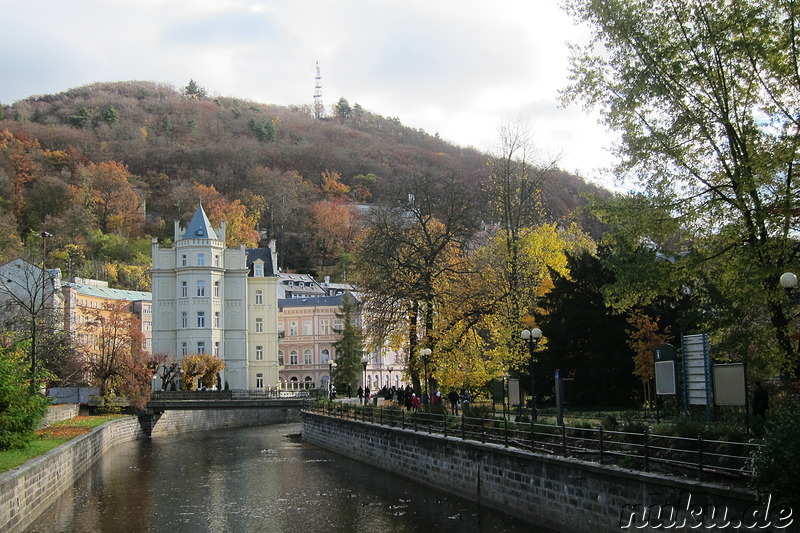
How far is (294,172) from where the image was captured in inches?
5994

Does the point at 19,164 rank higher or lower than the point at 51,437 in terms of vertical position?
higher

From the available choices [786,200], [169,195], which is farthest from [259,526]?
[169,195]

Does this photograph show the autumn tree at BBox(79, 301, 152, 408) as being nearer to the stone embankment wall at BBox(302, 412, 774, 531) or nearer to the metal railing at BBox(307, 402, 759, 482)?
the stone embankment wall at BBox(302, 412, 774, 531)

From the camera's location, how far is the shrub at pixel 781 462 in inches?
472

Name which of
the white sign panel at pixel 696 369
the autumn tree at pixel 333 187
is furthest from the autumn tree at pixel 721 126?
the autumn tree at pixel 333 187

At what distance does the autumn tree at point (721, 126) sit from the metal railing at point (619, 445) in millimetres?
6070

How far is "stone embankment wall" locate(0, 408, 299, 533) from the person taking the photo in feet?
67.4

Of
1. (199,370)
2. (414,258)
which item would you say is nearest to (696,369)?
(414,258)

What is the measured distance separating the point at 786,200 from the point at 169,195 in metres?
123

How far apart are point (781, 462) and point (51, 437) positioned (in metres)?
30.4

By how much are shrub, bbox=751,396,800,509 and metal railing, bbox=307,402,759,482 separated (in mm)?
1161

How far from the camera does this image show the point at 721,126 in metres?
24.3

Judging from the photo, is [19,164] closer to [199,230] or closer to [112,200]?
[112,200]

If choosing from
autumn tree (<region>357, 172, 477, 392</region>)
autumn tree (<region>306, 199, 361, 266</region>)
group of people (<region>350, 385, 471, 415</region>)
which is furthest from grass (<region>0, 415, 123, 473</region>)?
autumn tree (<region>306, 199, 361, 266</region>)
